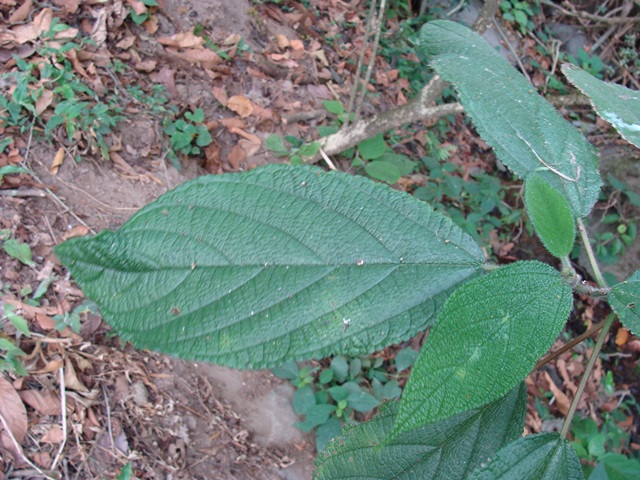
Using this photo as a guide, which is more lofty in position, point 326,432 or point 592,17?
point 592,17

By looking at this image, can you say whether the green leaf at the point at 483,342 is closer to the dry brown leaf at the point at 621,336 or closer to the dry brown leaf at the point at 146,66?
the dry brown leaf at the point at 146,66

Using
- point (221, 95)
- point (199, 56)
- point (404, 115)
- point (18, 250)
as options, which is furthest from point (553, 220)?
point (199, 56)

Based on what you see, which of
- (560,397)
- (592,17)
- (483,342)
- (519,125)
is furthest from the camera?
(592,17)

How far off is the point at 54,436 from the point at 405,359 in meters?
1.10

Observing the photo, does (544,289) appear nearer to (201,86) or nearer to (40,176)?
(40,176)

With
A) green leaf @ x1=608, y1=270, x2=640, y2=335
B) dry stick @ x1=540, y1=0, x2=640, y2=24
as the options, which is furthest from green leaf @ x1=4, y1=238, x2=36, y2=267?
dry stick @ x1=540, y1=0, x2=640, y2=24

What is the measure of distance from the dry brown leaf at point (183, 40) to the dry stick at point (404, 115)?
0.67m

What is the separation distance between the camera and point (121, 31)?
6.97 ft

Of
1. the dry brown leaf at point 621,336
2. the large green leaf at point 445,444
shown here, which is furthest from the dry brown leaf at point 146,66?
the dry brown leaf at point 621,336

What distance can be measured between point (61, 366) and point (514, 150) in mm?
1269

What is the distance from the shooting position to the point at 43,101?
1759 millimetres

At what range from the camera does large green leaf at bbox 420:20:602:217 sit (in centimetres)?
73

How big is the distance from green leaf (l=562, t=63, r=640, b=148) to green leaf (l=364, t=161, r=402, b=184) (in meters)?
1.22

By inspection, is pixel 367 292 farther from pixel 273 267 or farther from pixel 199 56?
pixel 199 56
